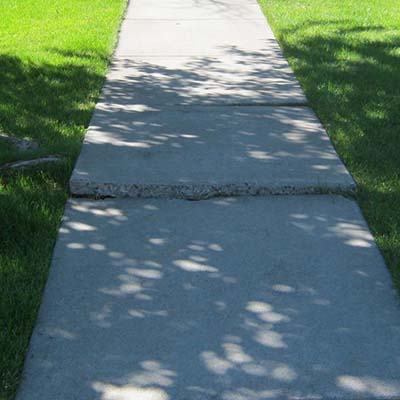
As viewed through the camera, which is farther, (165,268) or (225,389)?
(165,268)

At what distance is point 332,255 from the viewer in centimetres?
463

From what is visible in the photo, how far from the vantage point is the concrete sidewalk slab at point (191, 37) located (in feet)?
31.4

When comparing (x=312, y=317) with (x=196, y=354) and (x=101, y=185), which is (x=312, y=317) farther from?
(x=101, y=185)

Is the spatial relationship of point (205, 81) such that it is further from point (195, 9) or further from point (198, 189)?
point (195, 9)

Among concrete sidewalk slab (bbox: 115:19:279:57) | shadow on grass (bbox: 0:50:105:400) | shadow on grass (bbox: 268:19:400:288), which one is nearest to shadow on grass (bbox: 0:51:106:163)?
shadow on grass (bbox: 0:50:105:400)

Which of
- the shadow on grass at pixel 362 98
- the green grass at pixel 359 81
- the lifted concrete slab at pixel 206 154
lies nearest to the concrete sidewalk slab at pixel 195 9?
the green grass at pixel 359 81

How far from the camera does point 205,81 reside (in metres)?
8.14

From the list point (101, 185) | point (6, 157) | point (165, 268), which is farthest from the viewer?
point (6, 157)

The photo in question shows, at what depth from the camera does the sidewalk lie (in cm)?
358

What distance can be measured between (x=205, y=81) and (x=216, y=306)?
14.3ft

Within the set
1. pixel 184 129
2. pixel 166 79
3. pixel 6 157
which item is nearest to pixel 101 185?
pixel 6 157

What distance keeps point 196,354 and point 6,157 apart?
285cm

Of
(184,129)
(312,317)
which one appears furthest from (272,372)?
(184,129)

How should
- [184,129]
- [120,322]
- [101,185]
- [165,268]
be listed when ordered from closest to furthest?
[120,322], [165,268], [101,185], [184,129]
